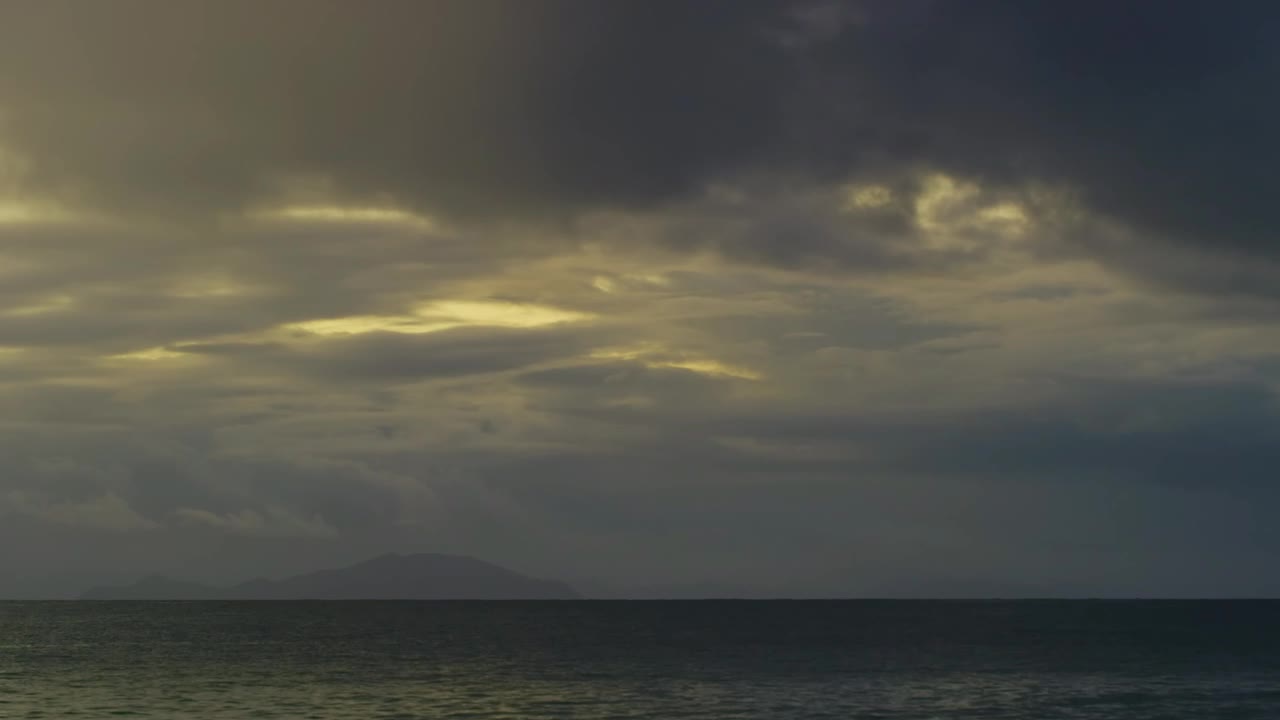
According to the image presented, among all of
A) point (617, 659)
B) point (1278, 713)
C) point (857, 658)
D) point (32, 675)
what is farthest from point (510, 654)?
point (1278, 713)

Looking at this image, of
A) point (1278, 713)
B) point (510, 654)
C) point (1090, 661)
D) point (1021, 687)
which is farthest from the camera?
point (510, 654)

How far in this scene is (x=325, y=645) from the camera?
174 m

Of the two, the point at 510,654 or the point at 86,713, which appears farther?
the point at 510,654

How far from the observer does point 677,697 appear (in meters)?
96.4

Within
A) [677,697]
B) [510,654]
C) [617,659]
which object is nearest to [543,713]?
[677,697]

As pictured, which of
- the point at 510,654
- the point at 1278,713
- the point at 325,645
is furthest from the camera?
the point at 325,645

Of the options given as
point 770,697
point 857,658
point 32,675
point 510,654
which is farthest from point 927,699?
point 32,675

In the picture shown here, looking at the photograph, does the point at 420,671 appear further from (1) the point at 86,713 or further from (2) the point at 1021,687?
(2) the point at 1021,687

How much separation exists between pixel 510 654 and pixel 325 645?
35.3 metres

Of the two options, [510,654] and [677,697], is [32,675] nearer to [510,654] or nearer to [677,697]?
[510,654]

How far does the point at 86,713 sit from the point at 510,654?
69.9 m

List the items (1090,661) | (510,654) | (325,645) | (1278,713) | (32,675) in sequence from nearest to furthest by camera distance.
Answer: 1. (1278,713)
2. (32,675)
3. (1090,661)
4. (510,654)
5. (325,645)

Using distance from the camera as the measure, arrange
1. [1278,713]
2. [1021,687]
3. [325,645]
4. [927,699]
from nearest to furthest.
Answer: [1278,713], [927,699], [1021,687], [325,645]

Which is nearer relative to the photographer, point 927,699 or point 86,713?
point 86,713
